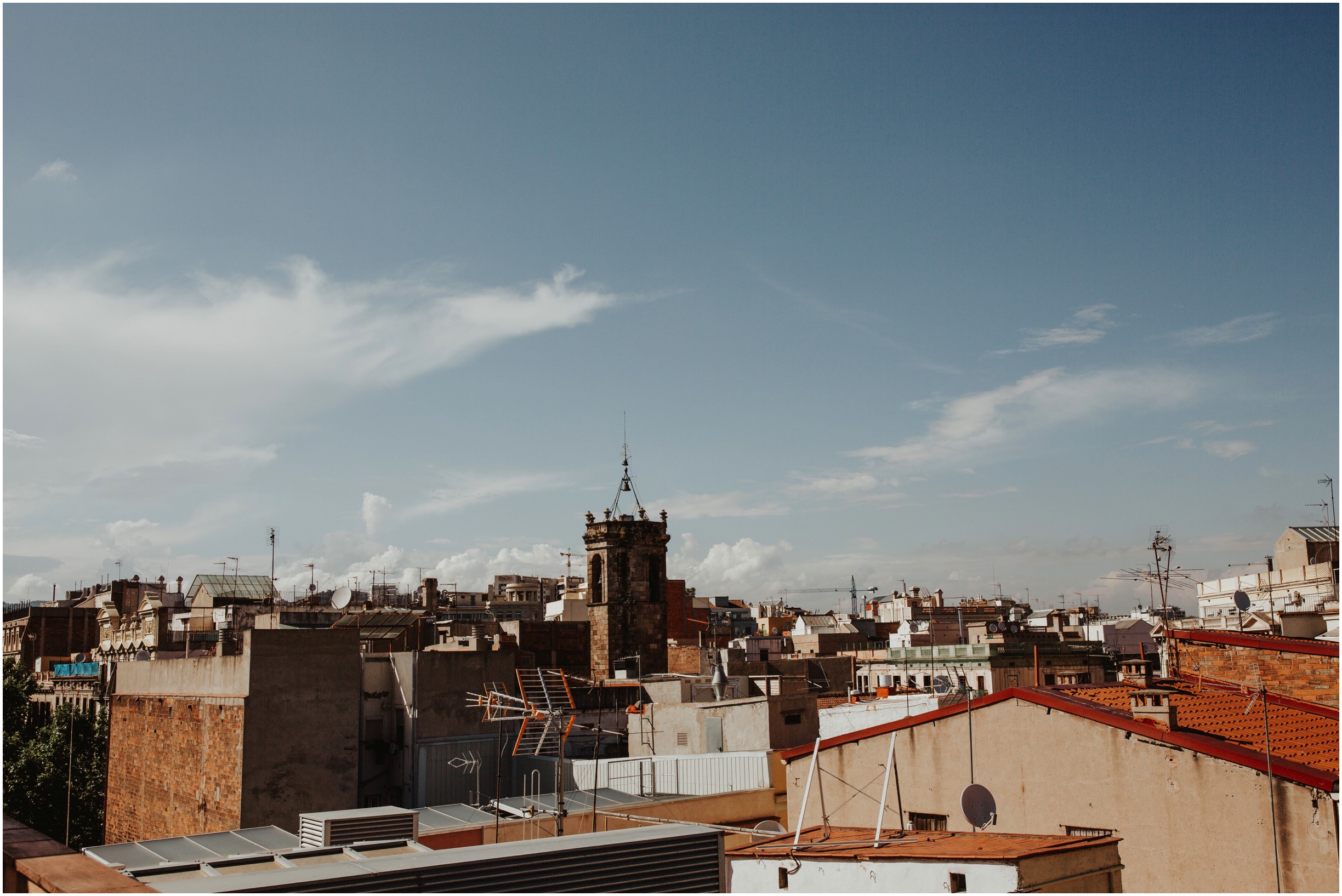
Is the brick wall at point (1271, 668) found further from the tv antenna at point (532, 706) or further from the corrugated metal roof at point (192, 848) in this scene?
the corrugated metal roof at point (192, 848)

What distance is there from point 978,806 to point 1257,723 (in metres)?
7.24

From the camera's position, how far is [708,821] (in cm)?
2570

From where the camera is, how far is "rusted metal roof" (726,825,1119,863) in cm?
1241

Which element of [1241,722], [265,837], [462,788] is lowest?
[462,788]

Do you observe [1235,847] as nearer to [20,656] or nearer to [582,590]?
[582,590]

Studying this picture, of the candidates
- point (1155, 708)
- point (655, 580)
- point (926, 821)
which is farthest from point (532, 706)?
point (655, 580)

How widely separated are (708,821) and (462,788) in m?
11.2

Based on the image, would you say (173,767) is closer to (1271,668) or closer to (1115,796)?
(1115,796)

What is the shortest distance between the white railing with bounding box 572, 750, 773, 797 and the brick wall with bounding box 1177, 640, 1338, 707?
35.0 ft

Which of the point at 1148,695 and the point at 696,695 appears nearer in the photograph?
the point at 1148,695

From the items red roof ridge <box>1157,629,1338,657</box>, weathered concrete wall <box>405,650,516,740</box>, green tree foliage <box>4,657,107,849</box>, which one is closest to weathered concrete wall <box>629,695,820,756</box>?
weathered concrete wall <box>405,650,516,740</box>

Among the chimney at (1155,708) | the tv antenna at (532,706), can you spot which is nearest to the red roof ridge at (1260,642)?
the chimney at (1155,708)

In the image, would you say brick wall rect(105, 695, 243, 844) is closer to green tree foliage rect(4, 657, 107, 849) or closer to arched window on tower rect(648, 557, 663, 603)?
green tree foliage rect(4, 657, 107, 849)

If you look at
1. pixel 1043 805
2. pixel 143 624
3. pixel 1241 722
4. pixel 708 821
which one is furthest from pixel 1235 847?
pixel 143 624
